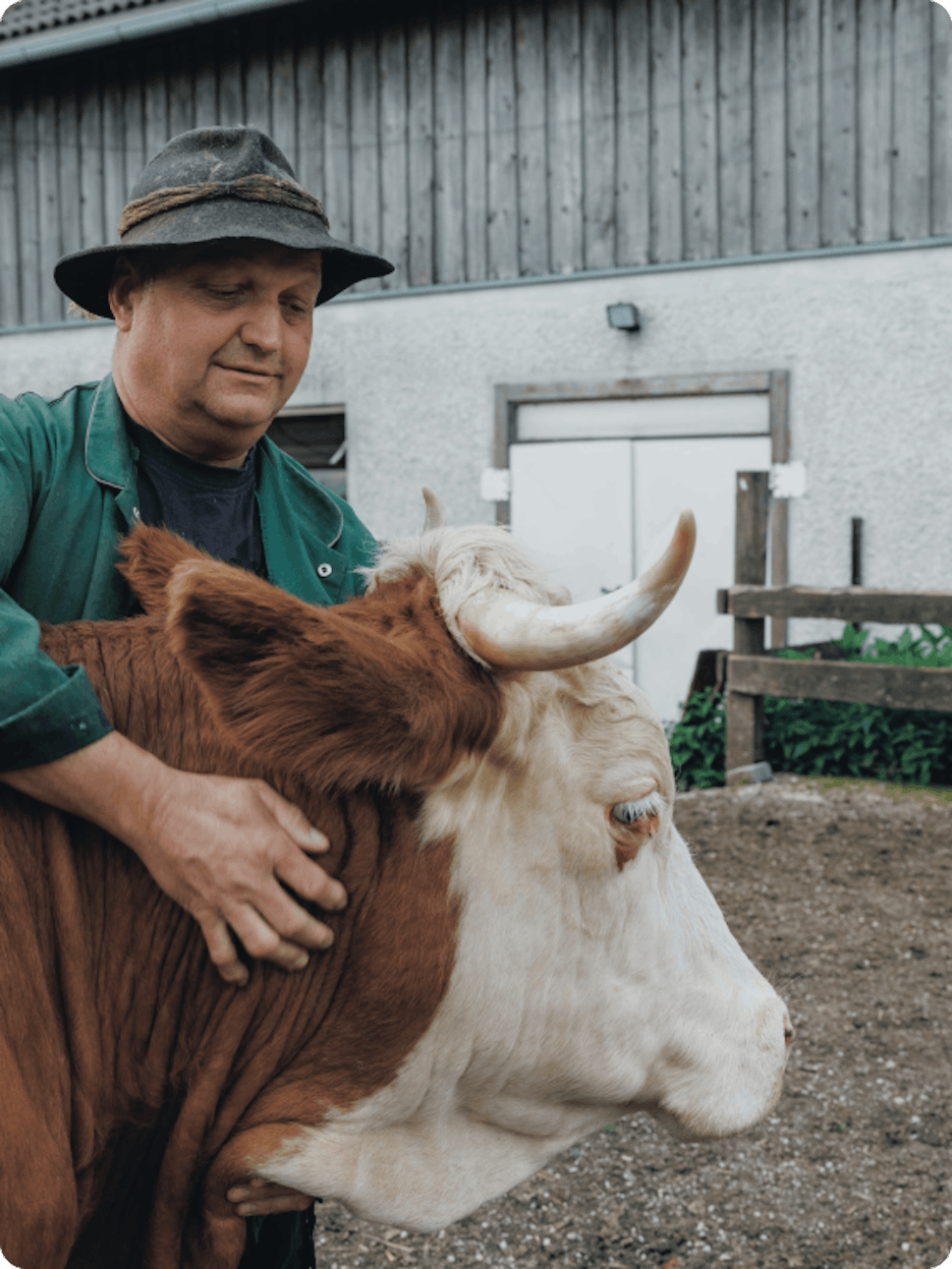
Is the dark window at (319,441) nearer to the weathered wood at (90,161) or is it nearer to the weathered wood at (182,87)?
the weathered wood at (90,161)

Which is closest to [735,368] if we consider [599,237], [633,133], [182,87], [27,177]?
[599,237]

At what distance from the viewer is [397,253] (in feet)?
32.1

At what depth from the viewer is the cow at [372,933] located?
1285 millimetres

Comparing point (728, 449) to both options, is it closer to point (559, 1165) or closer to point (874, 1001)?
point (874, 1001)

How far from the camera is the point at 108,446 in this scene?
6.04 feet

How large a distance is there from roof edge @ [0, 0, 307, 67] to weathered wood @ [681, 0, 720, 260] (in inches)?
129

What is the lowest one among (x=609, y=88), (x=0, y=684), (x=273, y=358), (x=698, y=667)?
(x=698, y=667)

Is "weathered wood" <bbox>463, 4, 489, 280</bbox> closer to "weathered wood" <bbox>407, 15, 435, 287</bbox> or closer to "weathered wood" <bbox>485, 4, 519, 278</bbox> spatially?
"weathered wood" <bbox>485, 4, 519, 278</bbox>

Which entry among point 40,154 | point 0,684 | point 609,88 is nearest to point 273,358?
point 0,684

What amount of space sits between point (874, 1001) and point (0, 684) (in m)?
4.10

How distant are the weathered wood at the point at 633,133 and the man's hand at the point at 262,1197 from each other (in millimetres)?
8543

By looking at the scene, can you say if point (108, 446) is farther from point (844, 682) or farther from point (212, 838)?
point (844, 682)

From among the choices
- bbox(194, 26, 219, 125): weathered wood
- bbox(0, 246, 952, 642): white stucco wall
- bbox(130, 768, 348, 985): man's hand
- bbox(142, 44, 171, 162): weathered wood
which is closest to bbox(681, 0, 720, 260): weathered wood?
bbox(0, 246, 952, 642): white stucco wall

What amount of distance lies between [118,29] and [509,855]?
10.4 meters
